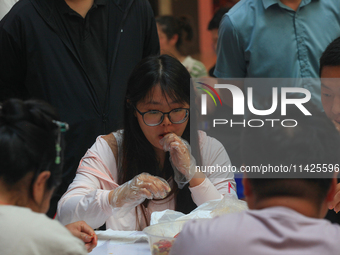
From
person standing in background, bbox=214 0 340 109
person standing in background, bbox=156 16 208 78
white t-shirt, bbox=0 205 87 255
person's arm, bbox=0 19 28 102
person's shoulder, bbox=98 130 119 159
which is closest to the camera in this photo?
white t-shirt, bbox=0 205 87 255

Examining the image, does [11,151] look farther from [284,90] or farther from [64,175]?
[284,90]

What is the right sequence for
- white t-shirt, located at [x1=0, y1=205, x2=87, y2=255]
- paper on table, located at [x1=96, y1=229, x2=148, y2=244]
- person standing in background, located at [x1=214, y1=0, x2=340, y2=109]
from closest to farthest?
white t-shirt, located at [x1=0, y1=205, x2=87, y2=255], paper on table, located at [x1=96, y1=229, x2=148, y2=244], person standing in background, located at [x1=214, y1=0, x2=340, y2=109]

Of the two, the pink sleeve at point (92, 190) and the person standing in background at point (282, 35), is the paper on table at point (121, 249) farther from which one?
the person standing in background at point (282, 35)

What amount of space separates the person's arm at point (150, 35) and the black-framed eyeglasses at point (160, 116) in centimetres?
78

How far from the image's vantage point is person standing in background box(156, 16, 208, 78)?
4.32 metres

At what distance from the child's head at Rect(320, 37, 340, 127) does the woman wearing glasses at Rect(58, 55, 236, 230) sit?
2.00 ft

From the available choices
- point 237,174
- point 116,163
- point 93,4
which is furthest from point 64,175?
point 237,174

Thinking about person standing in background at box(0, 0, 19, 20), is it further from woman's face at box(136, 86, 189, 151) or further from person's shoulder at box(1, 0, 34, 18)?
woman's face at box(136, 86, 189, 151)

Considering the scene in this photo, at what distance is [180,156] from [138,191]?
0.31 metres

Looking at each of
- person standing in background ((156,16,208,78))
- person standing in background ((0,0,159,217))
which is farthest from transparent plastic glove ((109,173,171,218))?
person standing in background ((156,16,208,78))

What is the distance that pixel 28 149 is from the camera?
1.04 metres

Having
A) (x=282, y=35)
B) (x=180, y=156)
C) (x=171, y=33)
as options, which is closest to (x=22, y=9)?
(x=180, y=156)

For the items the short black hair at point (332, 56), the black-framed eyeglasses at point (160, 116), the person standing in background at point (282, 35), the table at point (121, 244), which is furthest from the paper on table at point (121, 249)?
the person standing in background at point (282, 35)

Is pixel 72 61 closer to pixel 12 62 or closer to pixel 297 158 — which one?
pixel 12 62
